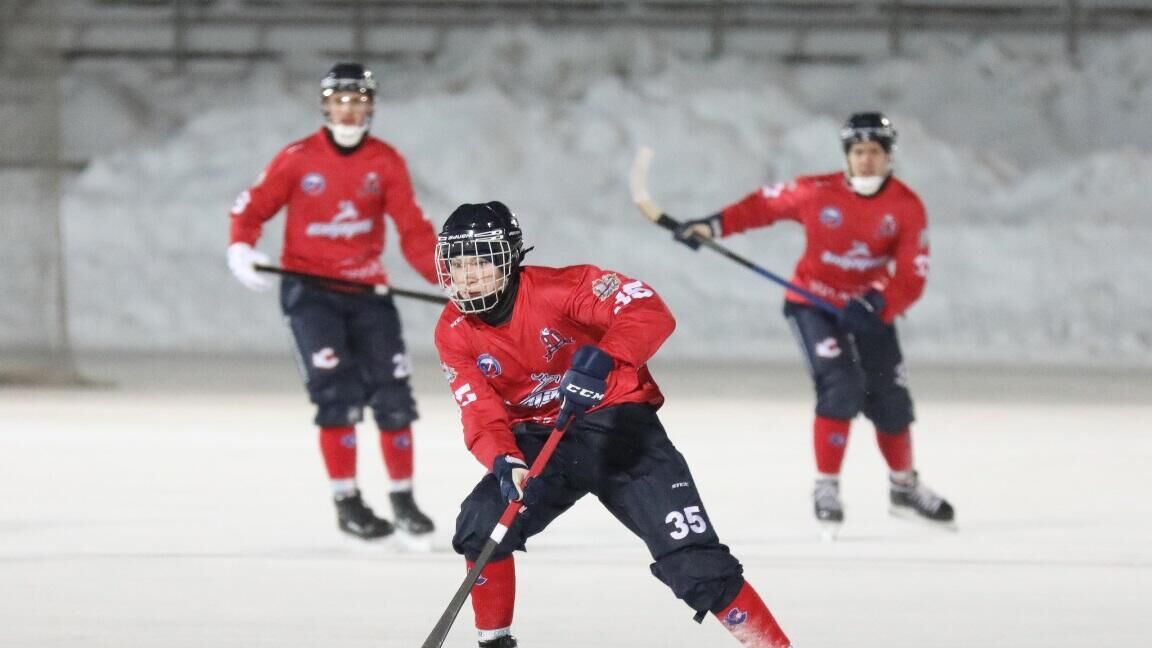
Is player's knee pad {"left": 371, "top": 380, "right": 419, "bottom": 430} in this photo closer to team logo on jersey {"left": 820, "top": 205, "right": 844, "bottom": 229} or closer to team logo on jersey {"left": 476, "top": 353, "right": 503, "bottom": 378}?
team logo on jersey {"left": 820, "top": 205, "right": 844, "bottom": 229}

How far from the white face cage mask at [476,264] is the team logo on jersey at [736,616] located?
0.81m

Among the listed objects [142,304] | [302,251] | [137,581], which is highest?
[302,251]

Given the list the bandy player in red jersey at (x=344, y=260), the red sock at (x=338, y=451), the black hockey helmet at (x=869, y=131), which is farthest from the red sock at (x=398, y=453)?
the black hockey helmet at (x=869, y=131)

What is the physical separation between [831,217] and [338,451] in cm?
184

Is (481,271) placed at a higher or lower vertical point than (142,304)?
higher

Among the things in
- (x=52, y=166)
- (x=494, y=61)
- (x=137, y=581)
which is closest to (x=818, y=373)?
(x=137, y=581)

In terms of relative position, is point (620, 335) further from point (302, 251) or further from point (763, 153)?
point (763, 153)

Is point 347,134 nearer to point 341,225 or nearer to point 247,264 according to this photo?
point 341,225

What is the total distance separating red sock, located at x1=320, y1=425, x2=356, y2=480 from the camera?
627 centimetres

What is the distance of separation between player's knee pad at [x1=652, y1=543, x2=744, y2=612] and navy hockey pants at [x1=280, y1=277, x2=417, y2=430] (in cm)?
253

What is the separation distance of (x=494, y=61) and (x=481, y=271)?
14194 millimetres

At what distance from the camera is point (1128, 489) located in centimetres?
720

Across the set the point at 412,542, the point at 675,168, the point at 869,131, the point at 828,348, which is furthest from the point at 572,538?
the point at 675,168

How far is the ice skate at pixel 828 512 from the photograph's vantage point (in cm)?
618
